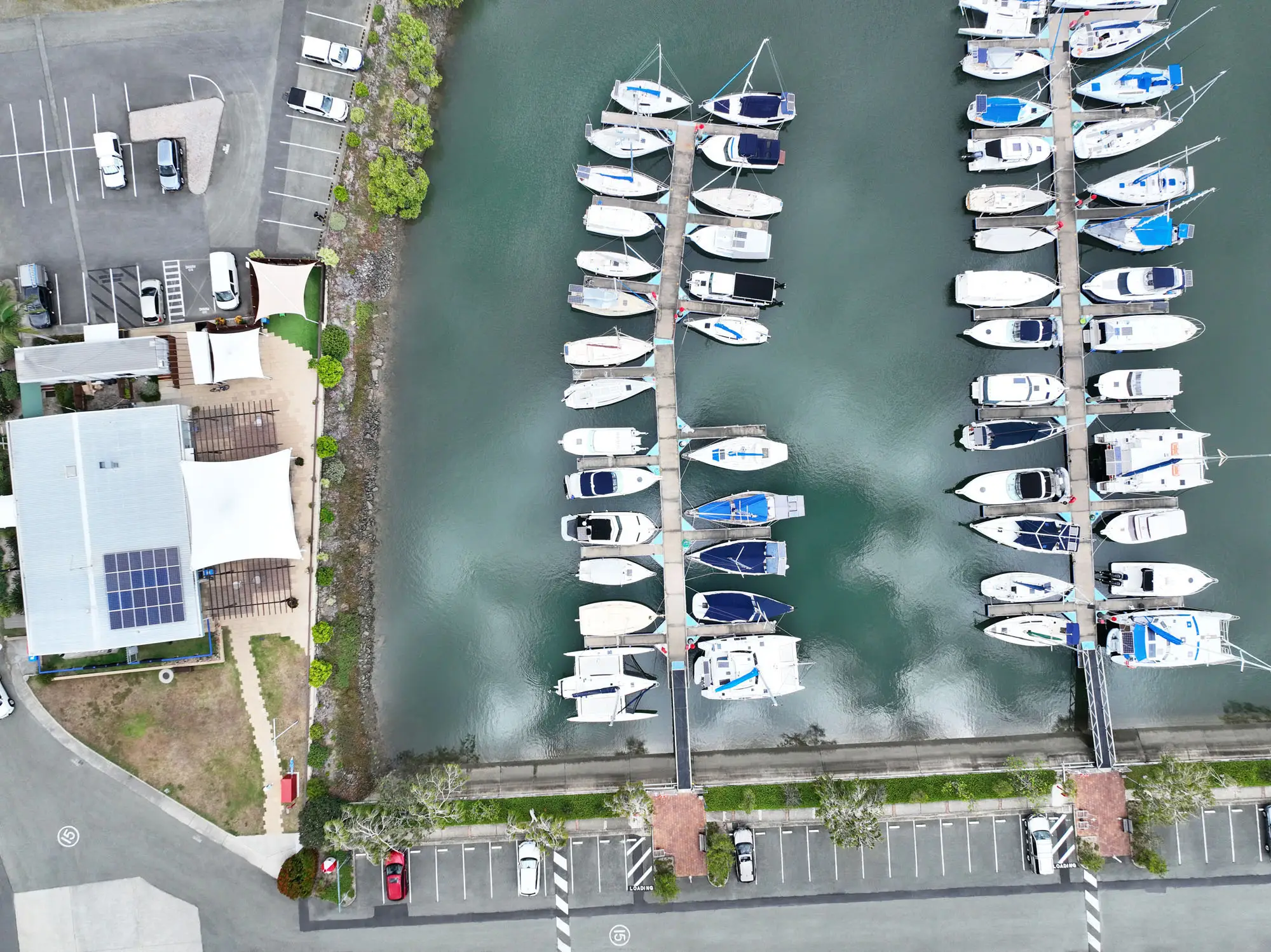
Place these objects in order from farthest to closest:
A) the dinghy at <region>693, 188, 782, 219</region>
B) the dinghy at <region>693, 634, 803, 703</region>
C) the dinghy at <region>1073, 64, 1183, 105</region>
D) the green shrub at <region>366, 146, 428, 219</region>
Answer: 1. the dinghy at <region>693, 188, 782, 219</region>
2. the dinghy at <region>1073, 64, 1183, 105</region>
3. the dinghy at <region>693, 634, 803, 703</region>
4. the green shrub at <region>366, 146, 428, 219</region>

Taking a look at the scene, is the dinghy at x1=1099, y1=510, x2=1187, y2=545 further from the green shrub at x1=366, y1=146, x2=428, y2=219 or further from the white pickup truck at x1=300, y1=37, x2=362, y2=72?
the white pickup truck at x1=300, y1=37, x2=362, y2=72

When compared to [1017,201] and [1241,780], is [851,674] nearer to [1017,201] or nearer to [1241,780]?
[1241,780]

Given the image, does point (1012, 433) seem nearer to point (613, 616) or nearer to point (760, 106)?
point (760, 106)

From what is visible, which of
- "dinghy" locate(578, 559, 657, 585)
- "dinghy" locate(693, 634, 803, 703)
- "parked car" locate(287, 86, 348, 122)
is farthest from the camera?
"dinghy" locate(578, 559, 657, 585)

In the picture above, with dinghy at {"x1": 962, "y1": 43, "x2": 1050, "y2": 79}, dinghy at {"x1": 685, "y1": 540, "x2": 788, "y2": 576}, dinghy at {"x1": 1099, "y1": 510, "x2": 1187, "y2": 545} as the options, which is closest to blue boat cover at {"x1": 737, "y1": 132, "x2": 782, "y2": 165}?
dinghy at {"x1": 962, "y1": 43, "x2": 1050, "y2": 79}

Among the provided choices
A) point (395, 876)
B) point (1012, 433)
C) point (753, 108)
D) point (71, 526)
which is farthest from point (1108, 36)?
point (71, 526)

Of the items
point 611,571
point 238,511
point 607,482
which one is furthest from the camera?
point 611,571
